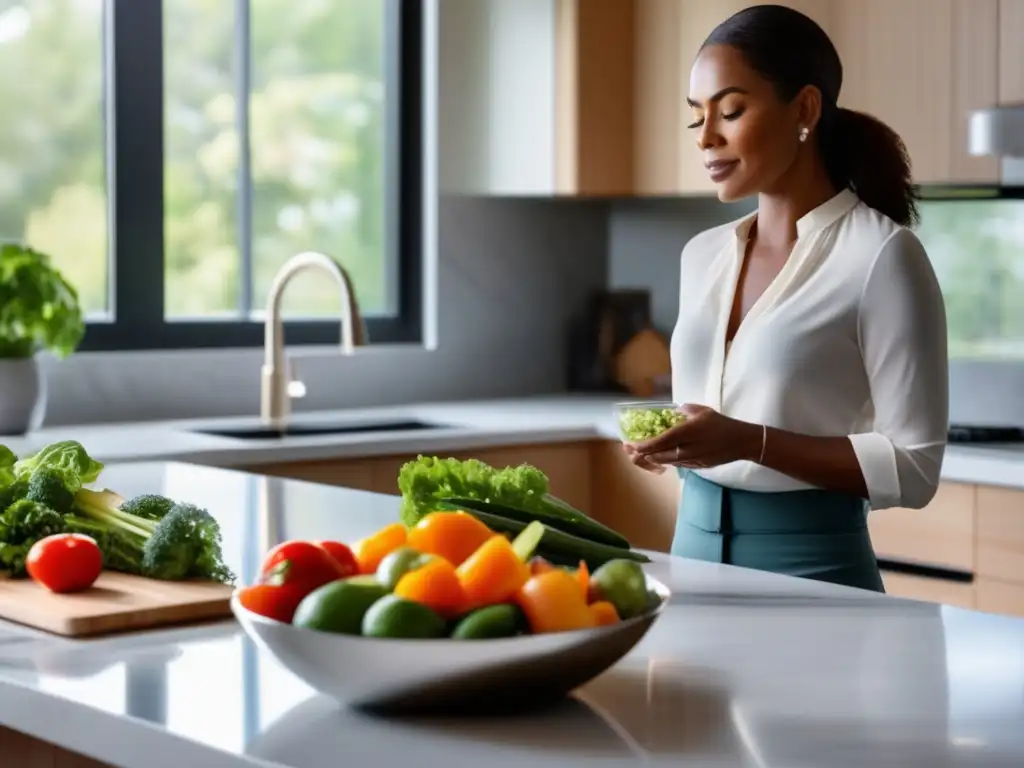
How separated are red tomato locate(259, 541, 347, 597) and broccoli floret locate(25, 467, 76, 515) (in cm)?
60

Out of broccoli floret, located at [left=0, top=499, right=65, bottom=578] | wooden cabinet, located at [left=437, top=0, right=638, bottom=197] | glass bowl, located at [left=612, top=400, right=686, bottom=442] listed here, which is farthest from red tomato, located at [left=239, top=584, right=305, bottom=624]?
wooden cabinet, located at [left=437, top=0, right=638, bottom=197]

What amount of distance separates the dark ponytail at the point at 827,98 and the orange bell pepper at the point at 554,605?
1.14 meters

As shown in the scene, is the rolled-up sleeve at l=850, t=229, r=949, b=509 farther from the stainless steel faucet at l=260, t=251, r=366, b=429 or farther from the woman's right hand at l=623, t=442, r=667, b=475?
the stainless steel faucet at l=260, t=251, r=366, b=429

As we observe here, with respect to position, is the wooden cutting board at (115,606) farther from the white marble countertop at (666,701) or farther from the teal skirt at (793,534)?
→ the teal skirt at (793,534)

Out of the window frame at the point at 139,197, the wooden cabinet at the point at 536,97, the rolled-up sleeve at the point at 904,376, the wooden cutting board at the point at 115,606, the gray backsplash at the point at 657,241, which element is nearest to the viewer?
the wooden cutting board at the point at 115,606

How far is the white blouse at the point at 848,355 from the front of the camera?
6.69 feet

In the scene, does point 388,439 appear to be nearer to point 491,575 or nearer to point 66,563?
point 66,563

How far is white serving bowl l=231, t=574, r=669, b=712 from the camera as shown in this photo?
45.8 inches

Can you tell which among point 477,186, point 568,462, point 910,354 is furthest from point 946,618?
point 477,186

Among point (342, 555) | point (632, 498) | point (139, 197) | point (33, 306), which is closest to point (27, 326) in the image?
point (33, 306)

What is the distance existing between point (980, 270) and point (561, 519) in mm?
2133

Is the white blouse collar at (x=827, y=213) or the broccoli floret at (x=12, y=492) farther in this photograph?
the white blouse collar at (x=827, y=213)

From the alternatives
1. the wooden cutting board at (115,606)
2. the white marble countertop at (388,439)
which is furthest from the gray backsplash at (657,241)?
the wooden cutting board at (115,606)

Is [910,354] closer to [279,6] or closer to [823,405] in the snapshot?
[823,405]
